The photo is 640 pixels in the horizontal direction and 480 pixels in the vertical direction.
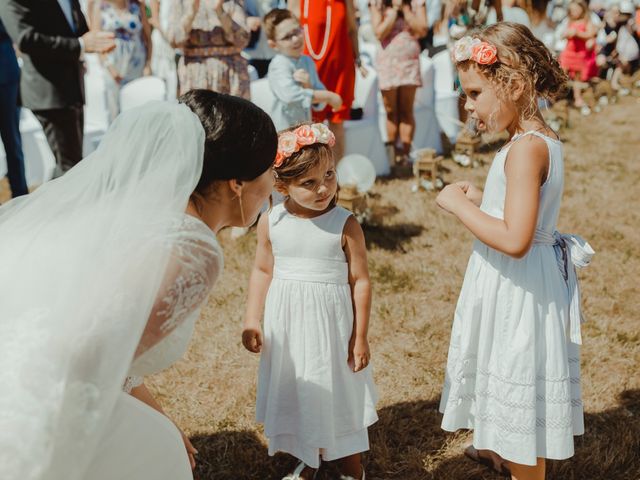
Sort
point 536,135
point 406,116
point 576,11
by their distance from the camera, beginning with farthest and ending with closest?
point 576,11, point 406,116, point 536,135

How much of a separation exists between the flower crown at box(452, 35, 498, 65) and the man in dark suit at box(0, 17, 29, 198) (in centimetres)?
380

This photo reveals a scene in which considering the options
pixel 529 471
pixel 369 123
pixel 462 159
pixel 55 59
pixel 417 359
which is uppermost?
pixel 55 59

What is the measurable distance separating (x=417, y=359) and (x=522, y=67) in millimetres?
1780

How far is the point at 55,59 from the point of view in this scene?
176 inches

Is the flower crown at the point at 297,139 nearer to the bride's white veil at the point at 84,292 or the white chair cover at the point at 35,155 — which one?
the bride's white veil at the point at 84,292

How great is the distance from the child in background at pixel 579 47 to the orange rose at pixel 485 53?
8.95 meters

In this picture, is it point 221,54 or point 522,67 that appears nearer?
point 522,67

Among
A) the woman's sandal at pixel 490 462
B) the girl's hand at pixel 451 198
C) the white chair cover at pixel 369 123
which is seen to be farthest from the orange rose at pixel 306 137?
the white chair cover at pixel 369 123

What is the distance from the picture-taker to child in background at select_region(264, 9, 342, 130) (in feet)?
15.6

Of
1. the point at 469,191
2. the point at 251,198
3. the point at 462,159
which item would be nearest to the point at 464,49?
the point at 469,191

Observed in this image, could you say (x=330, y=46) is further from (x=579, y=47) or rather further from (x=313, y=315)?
(x=579, y=47)

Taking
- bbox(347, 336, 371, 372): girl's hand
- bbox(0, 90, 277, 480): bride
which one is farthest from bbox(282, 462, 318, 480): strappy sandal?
bbox(0, 90, 277, 480): bride

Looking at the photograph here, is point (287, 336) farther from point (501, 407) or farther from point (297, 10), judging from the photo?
point (297, 10)

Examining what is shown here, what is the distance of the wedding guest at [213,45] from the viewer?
16.1 feet
